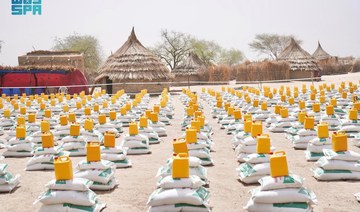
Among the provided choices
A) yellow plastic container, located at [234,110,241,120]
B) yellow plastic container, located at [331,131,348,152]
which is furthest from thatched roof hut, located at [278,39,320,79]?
yellow plastic container, located at [331,131,348,152]

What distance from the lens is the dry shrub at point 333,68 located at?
50.1 m

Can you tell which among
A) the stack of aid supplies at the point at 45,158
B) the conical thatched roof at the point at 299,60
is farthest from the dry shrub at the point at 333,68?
the stack of aid supplies at the point at 45,158

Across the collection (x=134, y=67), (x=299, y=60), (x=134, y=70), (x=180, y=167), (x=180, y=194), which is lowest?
(x=180, y=194)

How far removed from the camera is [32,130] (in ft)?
35.6

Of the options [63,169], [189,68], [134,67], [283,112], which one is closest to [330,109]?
[283,112]

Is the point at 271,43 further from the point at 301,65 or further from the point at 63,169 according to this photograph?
the point at 63,169

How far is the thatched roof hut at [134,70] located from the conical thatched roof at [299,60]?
14217 mm

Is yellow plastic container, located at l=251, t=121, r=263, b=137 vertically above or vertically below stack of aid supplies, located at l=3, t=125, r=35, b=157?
above

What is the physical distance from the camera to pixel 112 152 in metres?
7.53

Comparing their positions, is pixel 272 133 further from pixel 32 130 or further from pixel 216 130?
pixel 32 130

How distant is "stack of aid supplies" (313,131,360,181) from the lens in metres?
6.22

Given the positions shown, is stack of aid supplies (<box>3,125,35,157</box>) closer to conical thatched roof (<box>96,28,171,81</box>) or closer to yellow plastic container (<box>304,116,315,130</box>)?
yellow plastic container (<box>304,116,315,130</box>)

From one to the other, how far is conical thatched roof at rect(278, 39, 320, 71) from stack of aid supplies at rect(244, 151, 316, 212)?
1341 inches

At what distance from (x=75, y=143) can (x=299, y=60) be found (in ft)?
107
